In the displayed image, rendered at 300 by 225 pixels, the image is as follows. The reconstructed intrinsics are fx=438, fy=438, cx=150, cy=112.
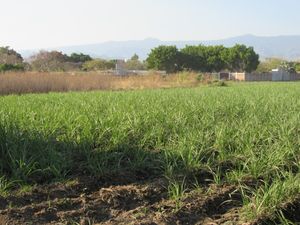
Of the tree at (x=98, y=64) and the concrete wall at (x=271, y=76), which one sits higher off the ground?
the tree at (x=98, y=64)

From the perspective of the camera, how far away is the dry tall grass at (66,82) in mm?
21312

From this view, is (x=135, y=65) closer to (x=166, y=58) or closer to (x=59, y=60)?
(x=166, y=58)

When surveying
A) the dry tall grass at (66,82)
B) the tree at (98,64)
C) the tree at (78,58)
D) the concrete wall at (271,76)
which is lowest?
the concrete wall at (271,76)

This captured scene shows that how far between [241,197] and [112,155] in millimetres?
1402

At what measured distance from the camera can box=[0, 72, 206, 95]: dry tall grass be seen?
2131cm

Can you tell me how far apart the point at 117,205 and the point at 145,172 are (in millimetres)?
897

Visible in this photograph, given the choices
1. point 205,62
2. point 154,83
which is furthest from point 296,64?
point 154,83

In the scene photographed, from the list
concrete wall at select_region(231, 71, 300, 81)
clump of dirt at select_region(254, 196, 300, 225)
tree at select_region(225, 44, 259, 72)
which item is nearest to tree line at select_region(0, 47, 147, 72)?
tree at select_region(225, 44, 259, 72)

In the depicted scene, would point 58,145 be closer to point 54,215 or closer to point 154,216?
point 54,215

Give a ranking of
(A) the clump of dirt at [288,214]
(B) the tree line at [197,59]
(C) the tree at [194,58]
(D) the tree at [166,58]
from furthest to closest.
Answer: (C) the tree at [194,58] → (B) the tree line at [197,59] → (D) the tree at [166,58] → (A) the clump of dirt at [288,214]

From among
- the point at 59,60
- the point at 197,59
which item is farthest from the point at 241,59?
the point at 59,60

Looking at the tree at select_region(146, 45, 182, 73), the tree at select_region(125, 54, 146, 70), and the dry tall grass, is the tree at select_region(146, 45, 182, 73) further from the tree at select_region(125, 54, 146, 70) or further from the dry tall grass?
the dry tall grass

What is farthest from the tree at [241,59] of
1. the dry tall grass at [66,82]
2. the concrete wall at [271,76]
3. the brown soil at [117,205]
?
the brown soil at [117,205]

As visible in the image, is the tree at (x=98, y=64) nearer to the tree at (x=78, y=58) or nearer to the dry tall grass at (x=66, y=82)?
the tree at (x=78, y=58)
